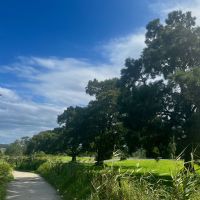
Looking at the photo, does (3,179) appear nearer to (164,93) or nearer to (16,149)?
(164,93)

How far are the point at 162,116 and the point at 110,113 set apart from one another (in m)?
19.3

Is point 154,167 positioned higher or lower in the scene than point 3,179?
higher

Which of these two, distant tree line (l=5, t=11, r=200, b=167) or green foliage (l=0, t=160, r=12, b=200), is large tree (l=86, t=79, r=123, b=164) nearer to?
distant tree line (l=5, t=11, r=200, b=167)

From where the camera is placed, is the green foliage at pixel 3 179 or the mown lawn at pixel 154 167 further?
the green foliage at pixel 3 179

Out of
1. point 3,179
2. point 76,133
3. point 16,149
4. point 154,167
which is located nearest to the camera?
point 3,179

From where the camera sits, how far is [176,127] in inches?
1246

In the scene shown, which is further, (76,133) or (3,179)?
(76,133)

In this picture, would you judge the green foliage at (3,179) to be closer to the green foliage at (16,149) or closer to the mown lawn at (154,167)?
the mown lawn at (154,167)

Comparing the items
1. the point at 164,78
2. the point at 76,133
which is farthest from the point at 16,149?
the point at 164,78

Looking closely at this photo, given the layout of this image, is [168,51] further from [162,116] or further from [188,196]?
[188,196]

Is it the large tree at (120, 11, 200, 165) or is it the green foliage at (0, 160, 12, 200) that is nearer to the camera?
the green foliage at (0, 160, 12, 200)

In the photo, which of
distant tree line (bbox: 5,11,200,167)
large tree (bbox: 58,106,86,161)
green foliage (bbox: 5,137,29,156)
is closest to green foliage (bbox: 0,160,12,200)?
distant tree line (bbox: 5,11,200,167)

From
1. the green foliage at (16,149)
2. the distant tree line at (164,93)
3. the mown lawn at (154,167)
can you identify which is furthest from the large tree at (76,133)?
the green foliage at (16,149)

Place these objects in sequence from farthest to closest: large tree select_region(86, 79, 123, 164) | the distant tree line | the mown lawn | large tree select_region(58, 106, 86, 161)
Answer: large tree select_region(58, 106, 86, 161) < large tree select_region(86, 79, 123, 164) < the distant tree line < the mown lawn
